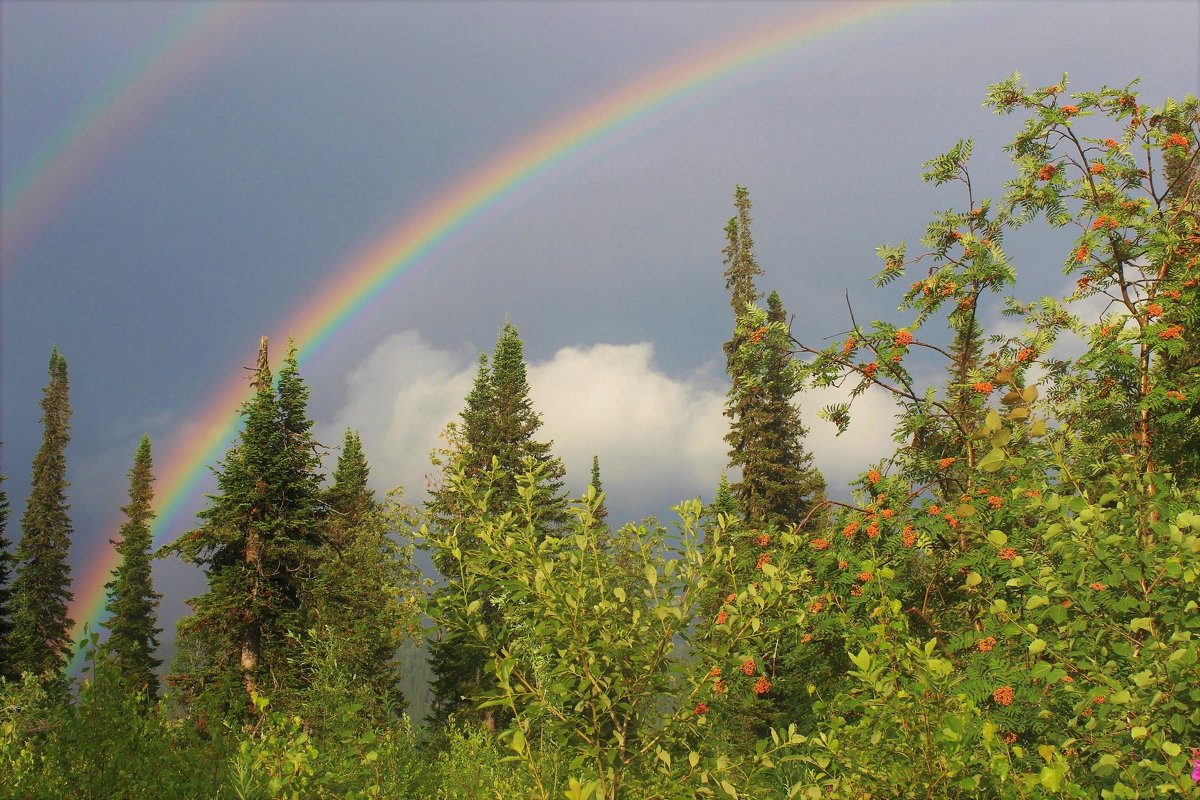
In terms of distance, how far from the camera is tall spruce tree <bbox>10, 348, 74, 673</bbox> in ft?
133

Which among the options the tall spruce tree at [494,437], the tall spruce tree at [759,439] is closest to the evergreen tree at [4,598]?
the tall spruce tree at [494,437]

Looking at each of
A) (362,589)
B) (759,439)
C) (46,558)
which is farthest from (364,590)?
(46,558)

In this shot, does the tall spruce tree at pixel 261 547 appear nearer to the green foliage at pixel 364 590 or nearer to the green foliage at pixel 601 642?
the green foliage at pixel 364 590

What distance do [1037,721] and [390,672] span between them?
34168mm

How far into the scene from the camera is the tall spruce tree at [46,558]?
1596 inches

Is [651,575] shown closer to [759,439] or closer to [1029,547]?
[1029,547]

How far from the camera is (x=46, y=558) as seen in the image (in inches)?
1677

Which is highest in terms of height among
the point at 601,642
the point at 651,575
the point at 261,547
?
the point at 261,547

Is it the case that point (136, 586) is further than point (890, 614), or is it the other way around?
point (136, 586)

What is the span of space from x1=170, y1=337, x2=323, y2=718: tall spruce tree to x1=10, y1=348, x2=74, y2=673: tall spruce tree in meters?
24.5

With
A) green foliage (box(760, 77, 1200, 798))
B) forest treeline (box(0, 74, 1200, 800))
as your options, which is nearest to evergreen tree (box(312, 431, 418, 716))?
forest treeline (box(0, 74, 1200, 800))

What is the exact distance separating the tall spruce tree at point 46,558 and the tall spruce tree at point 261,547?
24542 mm

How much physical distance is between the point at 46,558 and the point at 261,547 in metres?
30.7

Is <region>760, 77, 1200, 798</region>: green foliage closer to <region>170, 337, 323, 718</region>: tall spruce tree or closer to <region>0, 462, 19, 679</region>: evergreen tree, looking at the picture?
<region>170, 337, 323, 718</region>: tall spruce tree
